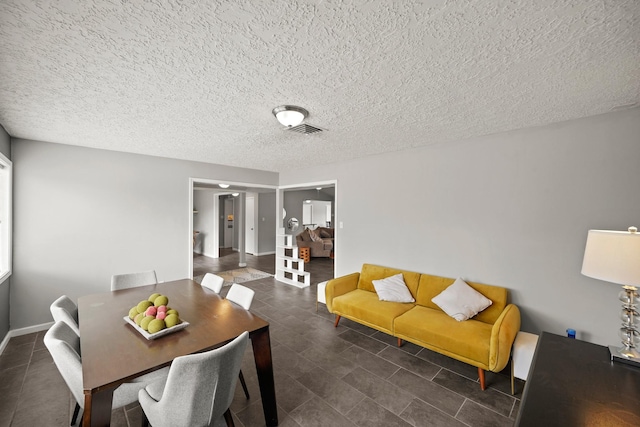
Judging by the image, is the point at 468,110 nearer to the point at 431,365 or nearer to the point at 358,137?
the point at 358,137

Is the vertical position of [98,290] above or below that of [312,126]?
below

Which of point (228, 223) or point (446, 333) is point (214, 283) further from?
point (228, 223)

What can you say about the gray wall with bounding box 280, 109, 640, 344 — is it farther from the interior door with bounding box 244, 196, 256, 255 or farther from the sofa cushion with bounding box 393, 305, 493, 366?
the interior door with bounding box 244, 196, 256, 255

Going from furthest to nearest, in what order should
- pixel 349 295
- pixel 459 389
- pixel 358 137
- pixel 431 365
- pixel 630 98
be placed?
pixel 349 295 < pixel 358 137 < pixel 431 365 < pixel 459 389 < pixel 630 98

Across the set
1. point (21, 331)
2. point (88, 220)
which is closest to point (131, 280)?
→ point (88, 220)

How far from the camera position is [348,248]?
4.35 metres

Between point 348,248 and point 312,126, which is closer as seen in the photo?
point 312,126

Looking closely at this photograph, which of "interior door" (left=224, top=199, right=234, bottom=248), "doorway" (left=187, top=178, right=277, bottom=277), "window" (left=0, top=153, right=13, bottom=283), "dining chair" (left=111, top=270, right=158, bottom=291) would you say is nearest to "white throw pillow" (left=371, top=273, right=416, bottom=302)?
"dining chair" (left=111, top=270, right=158, bottom=291)

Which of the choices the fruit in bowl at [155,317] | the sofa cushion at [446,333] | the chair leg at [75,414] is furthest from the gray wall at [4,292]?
the sofa cushion at [446,333]

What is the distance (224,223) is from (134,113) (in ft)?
27.1

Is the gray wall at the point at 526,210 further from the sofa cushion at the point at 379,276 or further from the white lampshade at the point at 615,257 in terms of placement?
the white lampshade at the point at 615,257

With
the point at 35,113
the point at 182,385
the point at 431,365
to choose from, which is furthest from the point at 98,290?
the point at 431,365

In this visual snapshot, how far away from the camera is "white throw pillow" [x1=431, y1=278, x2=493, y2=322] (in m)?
2.70

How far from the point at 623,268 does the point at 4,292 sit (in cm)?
549
